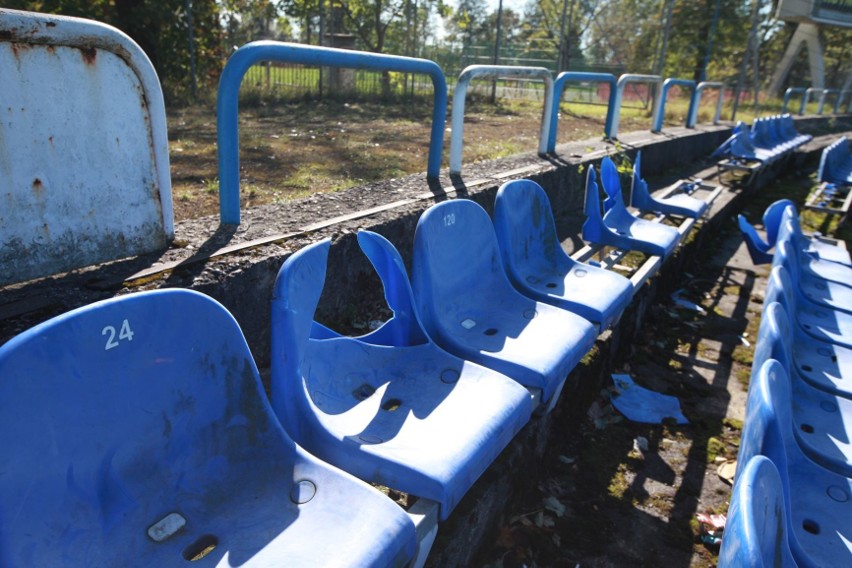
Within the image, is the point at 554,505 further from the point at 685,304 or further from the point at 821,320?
the point at 685,304

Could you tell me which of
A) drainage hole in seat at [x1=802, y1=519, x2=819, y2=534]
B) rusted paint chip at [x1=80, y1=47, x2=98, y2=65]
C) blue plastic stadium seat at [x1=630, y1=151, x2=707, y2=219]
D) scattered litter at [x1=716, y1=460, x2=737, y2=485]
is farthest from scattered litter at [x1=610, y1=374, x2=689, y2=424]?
rusted paint chip at [x1=80, y1=47, x2=98, y2=65]

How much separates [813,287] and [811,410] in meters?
1.50

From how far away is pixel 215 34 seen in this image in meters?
11.3

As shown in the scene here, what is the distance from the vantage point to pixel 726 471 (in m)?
2.59

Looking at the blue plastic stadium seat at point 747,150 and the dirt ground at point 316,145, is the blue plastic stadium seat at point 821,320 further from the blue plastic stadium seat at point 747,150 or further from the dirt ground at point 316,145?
the blue plastic stadium seat at point 747,150

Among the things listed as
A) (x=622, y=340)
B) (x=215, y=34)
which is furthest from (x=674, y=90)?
(x=622, y=340)

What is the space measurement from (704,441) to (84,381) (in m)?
2.60

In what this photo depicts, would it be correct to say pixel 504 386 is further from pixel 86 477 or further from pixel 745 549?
pixel 86 477

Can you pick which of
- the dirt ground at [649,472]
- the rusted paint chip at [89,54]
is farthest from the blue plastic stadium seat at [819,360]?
the rusted paint chip at [89,54]

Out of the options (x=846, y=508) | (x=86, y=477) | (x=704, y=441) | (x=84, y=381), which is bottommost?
(x=704, y=441)

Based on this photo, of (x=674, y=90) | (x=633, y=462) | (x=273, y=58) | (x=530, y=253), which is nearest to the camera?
(x=273, y=58)

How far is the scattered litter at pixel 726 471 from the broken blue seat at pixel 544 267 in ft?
2.49

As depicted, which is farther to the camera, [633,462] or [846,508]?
[633,462]

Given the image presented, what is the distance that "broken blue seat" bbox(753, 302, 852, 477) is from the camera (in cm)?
186
